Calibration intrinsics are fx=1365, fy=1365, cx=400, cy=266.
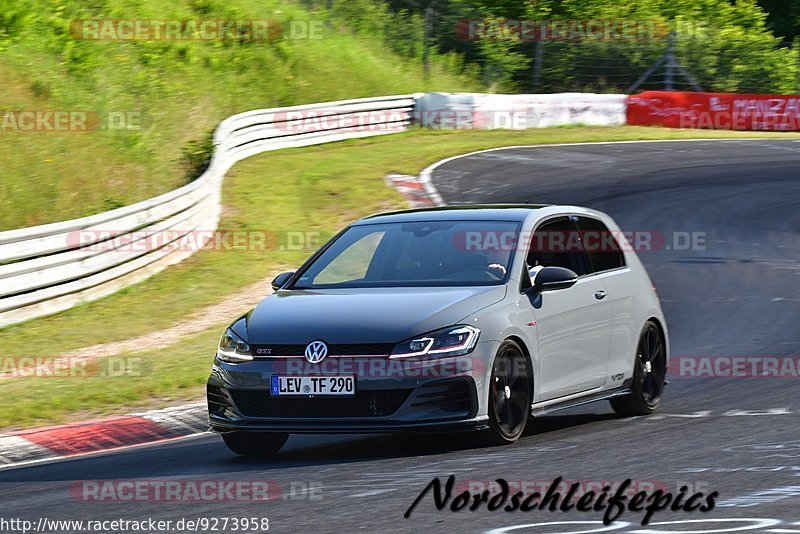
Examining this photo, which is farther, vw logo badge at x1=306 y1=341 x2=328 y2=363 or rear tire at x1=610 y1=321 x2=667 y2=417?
rear tire at x1=610 y1=321 x2=667 y2=417

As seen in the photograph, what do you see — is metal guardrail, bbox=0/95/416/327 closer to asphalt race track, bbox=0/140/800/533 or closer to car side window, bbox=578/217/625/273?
asphalt race track, bbox=0/140/800/533

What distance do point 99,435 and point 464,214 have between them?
3094 millimetres

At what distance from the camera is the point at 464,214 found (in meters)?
9.37

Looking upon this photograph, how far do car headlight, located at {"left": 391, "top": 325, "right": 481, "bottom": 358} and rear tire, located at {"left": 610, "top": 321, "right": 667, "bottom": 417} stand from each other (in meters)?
2.34

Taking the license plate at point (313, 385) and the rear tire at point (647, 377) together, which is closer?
the license plate at point (313, 385)

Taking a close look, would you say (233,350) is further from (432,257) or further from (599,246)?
(599,246)

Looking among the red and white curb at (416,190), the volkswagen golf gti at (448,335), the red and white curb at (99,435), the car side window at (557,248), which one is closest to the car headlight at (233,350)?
the volkswagen golf gti at (448,335)

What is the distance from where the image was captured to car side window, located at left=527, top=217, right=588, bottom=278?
9109 mm

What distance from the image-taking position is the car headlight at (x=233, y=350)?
8078mm

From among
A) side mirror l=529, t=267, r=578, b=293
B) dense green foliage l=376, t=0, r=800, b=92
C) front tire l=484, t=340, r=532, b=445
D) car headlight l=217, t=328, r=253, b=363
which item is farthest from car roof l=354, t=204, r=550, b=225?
dense green foliage l=376, t=0, r=800, b=92

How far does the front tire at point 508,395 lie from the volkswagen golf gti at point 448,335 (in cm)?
1

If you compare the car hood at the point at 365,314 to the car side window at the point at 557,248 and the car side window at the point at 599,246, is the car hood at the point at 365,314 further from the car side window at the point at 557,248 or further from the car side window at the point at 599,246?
the car side window at the point at 599,246

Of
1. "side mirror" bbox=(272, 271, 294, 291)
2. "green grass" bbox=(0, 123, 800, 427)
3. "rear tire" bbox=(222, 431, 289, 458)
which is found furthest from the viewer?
"green grass" bbox=(0, 123, 800, 427)

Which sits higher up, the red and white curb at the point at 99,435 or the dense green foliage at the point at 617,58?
the red and white curb at the point at 99,435
